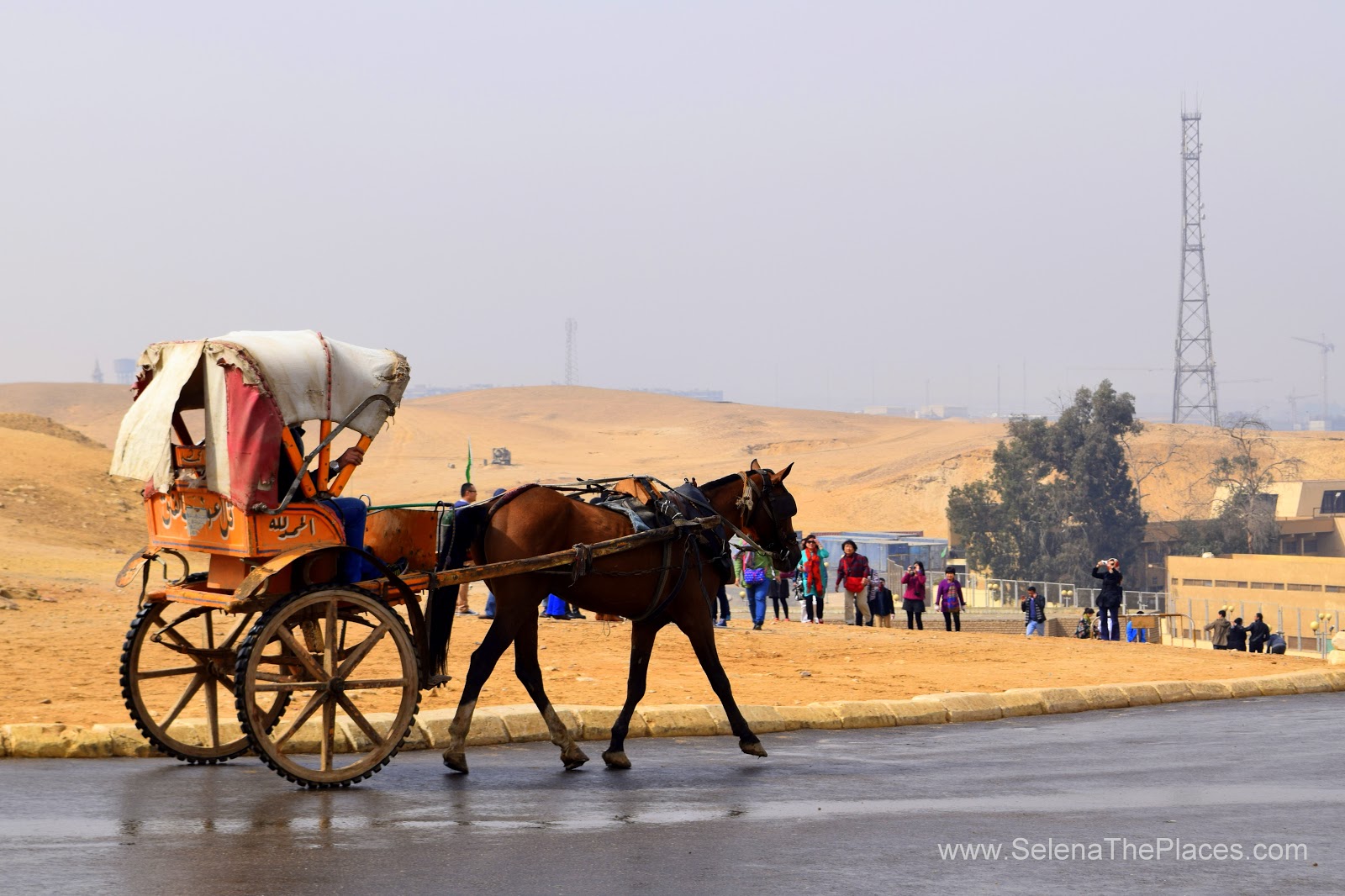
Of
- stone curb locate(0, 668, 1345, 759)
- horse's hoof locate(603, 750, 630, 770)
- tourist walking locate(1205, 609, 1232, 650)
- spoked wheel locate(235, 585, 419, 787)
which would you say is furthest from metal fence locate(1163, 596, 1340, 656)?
spoked wheel locate(235, 585, 419, 787)

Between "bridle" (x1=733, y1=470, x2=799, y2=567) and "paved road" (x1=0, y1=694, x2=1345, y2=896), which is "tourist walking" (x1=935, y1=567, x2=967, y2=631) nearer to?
"paved road" (x1=0, y1=694, x2=1345, y2=896)

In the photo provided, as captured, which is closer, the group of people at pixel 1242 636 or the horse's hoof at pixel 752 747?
the horse's hoof at pixel 752 747

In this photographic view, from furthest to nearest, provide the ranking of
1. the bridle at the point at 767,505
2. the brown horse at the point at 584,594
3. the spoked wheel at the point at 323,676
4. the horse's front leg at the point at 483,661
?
the bridle at the point at 767,505, the brown horse at the point at 584,594, the horse's front leg at the point at 483,661, the spoked wheel at the point at 323,676

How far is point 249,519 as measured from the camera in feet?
31.4

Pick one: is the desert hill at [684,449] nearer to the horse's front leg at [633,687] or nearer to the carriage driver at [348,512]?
the horse's front leg at [633,687]

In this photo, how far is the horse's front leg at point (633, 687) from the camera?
1091cm

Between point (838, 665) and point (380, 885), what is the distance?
12868 mm

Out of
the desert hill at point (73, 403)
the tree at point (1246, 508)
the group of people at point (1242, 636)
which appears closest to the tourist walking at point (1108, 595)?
the group of people at point (1242, 636)

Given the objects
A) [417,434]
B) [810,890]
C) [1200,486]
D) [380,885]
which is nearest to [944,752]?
[810,890]

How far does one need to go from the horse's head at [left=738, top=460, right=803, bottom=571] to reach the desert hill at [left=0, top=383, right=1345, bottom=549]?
38319 millimetres

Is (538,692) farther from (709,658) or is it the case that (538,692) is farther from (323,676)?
(323,676)

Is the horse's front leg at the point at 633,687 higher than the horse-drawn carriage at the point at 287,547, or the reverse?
the horse-drawn carriage at the point at 287,547

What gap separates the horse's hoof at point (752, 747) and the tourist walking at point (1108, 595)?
740 inches

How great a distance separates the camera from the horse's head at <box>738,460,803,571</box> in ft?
41.0
